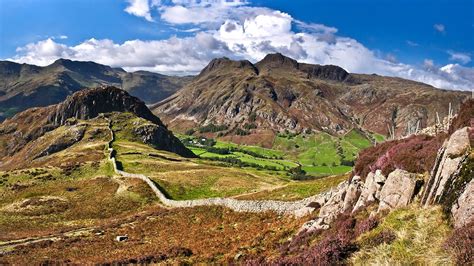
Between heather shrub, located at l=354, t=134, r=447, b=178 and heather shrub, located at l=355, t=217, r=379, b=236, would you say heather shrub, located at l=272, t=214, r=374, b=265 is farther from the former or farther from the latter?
heather shrub, located at l=354, t=134, r=447, b=178

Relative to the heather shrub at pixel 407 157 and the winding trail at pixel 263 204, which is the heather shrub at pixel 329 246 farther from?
the winding trail at pixel 263 204

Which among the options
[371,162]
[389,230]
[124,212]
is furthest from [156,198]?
[389,230]

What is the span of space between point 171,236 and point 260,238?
1632 centimetres

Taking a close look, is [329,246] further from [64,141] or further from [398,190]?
[64,141]

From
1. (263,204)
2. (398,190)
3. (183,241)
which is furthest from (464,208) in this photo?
(263,204)

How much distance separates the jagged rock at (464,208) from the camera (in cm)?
1576

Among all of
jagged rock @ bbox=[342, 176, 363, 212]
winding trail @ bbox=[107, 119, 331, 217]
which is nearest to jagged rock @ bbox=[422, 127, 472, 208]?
jagged rock @ bbox=[342, 176, 363, 212]

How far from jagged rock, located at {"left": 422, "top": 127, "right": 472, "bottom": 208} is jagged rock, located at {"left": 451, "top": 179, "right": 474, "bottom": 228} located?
50.7 inches

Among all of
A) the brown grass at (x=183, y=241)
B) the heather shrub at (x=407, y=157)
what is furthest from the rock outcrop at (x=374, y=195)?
the brown grass at (x=183, y=241)

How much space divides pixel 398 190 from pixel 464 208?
358 inches

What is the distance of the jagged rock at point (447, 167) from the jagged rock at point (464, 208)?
1.29 meters

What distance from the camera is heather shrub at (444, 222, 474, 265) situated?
12.9m

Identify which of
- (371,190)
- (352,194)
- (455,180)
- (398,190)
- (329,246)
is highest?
(455,180)

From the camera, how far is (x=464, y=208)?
16.3 metres
